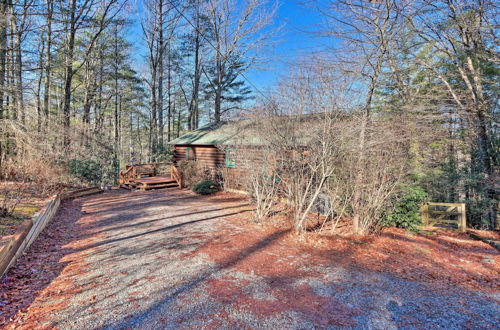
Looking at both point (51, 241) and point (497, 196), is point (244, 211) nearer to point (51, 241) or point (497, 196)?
point (51, 241)

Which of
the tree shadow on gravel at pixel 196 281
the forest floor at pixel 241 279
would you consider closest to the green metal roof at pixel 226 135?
the tree shadow on gravel at pixel 196 281

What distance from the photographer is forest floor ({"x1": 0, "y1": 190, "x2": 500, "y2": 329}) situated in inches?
116

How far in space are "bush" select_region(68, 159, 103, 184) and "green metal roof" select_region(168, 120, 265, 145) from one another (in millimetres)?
5005

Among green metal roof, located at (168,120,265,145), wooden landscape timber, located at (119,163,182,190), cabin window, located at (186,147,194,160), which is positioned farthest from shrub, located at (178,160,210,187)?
cabin window, located at (186,147,194,160)

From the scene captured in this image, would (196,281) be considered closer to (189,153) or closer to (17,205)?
(17,205)

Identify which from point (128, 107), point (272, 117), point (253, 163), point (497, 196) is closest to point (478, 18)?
point (497, 196)

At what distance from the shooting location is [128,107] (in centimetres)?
2620

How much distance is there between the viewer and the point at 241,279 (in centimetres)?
389

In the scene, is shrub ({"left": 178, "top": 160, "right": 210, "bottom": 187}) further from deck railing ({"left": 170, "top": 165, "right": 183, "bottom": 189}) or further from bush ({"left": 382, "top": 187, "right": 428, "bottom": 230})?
bush ({"left": 382, "top": 187, "right": 428, "bottom": 230})

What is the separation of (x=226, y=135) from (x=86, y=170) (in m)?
7.24

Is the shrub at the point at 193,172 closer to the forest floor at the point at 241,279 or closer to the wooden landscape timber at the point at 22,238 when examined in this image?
the wooden landscape timber at the point at 22,238

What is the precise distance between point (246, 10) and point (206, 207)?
17.5m

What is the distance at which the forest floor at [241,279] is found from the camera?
2.95 metres

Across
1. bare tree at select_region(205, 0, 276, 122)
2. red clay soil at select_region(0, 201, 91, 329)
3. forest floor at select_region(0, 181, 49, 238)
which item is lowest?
red clay soil at select_region(0, 201, 91, 329)
